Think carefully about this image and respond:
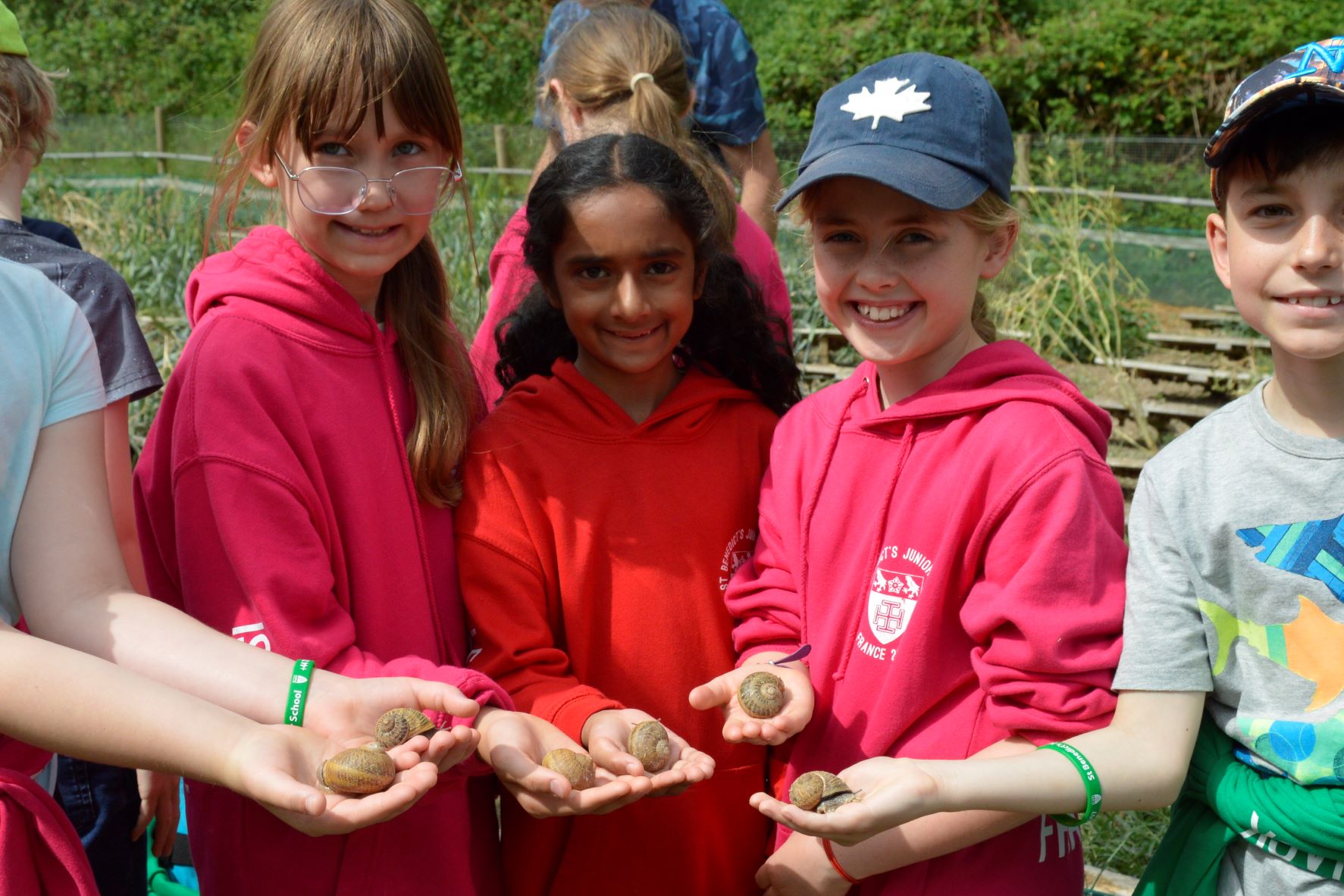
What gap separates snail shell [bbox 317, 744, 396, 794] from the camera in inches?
74.6

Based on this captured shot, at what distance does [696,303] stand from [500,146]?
10.2 m

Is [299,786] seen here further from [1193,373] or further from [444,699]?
[1193,373]

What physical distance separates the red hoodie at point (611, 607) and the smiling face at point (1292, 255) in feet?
3.54

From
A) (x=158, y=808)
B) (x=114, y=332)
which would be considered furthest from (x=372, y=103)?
(x=158, y=808)

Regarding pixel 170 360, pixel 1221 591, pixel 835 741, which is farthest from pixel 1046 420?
pixel 170 360

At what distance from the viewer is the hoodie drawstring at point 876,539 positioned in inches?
90.7

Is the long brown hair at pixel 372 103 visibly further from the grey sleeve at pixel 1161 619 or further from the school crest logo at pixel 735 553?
the grey sleeve at pixel 1161 619

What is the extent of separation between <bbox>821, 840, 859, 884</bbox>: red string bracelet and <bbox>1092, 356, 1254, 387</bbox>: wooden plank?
19.1 feet

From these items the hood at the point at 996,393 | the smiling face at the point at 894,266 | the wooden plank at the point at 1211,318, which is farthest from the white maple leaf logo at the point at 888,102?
the wooden plank at the point at 1211,318

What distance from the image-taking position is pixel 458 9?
838 inches

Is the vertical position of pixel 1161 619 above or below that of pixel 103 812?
above

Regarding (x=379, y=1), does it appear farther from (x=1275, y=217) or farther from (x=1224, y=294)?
(x=1224, y=294)

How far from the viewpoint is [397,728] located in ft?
6.66

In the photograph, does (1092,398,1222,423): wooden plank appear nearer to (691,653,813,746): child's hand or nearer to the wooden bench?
the wooden bench
